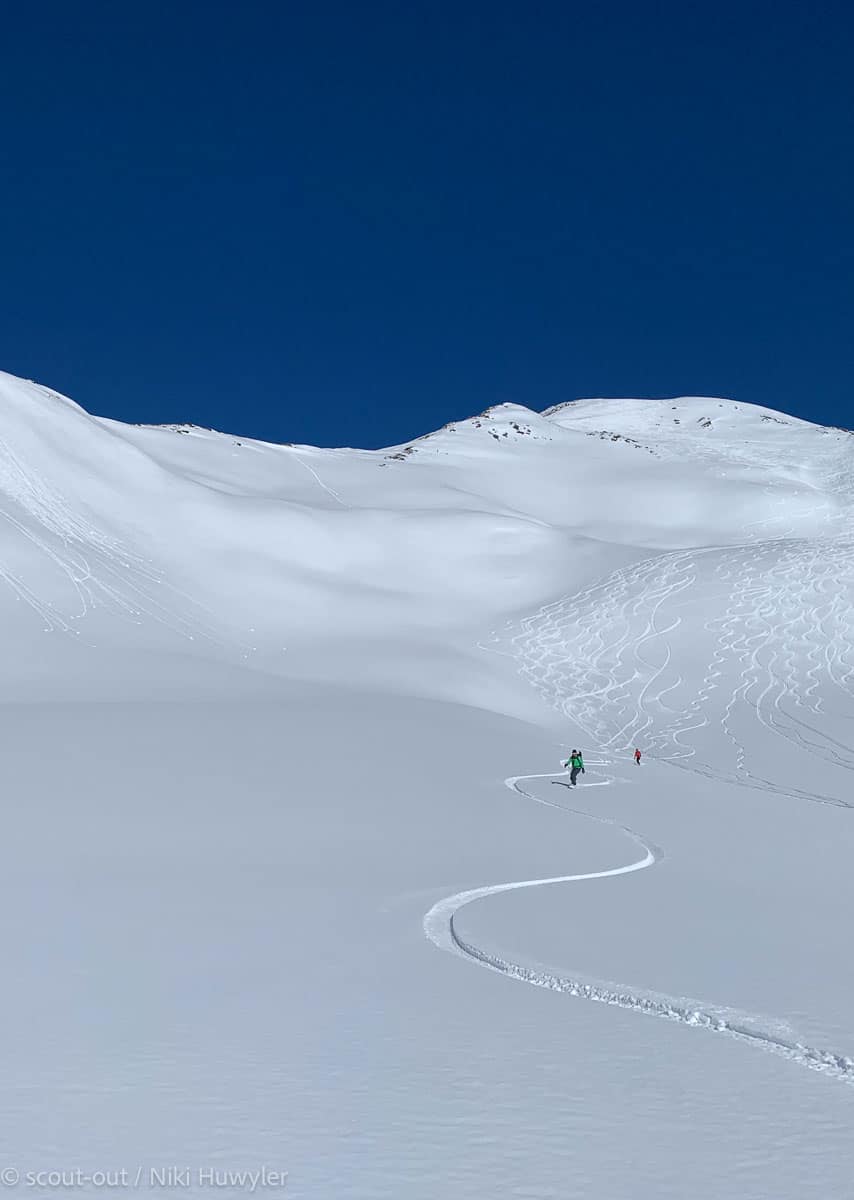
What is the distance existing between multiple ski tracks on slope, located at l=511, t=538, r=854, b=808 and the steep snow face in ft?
11.9

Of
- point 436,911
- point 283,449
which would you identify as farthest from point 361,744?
point 283,449

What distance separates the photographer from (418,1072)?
8555 millimetres

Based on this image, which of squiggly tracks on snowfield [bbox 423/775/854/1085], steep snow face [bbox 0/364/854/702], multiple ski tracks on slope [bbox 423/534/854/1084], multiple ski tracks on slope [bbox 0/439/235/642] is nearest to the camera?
squiggly tracks on snowfield [bbox 423/775/854/1085]

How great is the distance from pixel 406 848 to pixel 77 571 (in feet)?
104

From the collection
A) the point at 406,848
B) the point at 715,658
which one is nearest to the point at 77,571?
the point at 715,658

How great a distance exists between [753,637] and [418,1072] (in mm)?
43688

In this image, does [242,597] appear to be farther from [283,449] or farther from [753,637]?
[283,449]

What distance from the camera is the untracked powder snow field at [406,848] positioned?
755 cm

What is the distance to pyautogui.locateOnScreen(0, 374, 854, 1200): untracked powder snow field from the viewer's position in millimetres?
7547

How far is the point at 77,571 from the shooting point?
47.3 metres

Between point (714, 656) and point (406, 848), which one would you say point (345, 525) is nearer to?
point (714, 656)

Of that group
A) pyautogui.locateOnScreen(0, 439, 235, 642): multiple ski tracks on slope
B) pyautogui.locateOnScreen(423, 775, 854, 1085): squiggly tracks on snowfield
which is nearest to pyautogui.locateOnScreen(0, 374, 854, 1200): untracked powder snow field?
pyautogui.locateOnScreen(423, 775, 854, 1085): squiggly tracks on snowfield

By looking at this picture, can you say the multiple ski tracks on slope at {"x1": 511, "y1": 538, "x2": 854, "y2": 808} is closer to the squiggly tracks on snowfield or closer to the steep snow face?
the steep snow face

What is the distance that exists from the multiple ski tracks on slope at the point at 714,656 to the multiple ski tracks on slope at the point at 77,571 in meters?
14.7
